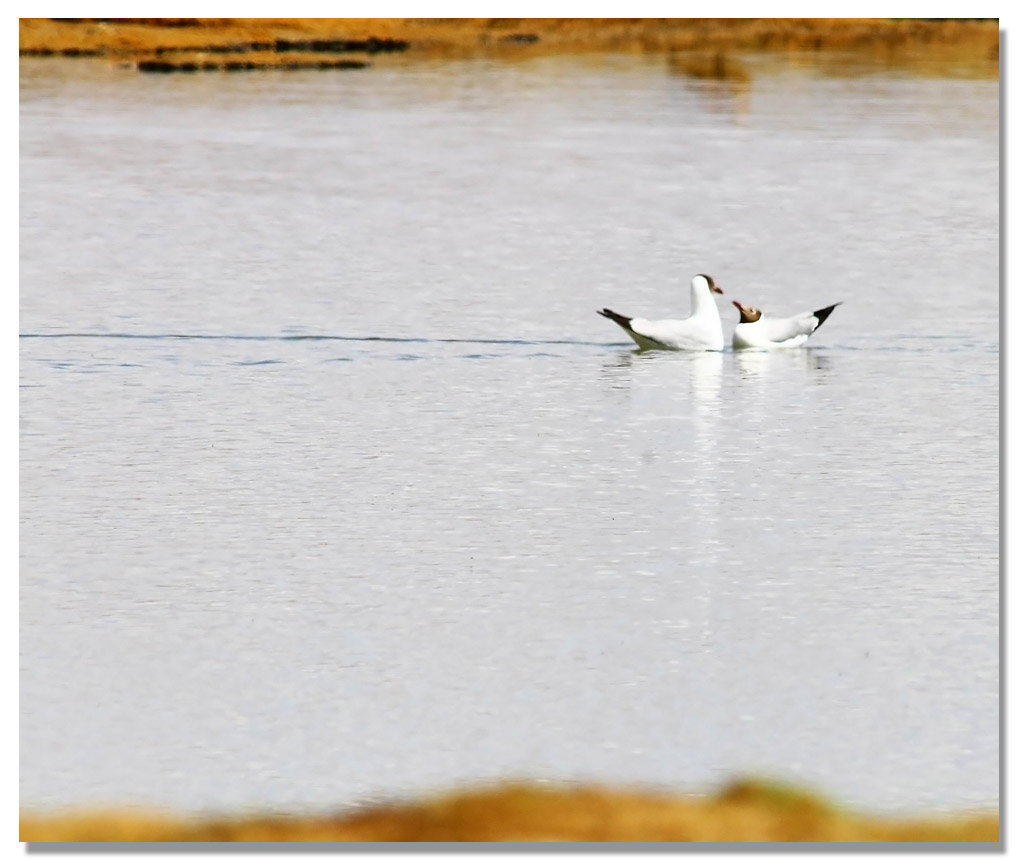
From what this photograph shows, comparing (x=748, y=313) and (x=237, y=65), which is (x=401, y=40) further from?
(x=748, y=313)

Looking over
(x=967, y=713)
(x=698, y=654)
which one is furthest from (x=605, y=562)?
(x=967, y=713)

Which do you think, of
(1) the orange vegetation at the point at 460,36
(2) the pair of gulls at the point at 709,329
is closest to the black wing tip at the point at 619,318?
(2) the pair of gulls at the point at 709,329

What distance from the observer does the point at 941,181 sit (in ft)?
74.4

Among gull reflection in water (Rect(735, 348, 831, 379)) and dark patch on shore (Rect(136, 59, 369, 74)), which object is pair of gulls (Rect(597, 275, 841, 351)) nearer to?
gull reflection in water (Rect(735, 348, 831, 379))

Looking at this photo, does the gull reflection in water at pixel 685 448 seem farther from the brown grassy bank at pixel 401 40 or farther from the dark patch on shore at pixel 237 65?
the dark patch on shore at pixel 237 65

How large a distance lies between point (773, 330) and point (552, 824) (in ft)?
30.6

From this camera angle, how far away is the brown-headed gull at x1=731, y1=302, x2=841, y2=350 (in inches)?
643

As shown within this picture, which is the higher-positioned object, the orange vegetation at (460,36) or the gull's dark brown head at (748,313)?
the orange vegetation at (460,36)

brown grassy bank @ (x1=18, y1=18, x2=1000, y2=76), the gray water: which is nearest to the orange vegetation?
brown grassy bank @ (x1=18, y1=18, x2=1000, y2=76)

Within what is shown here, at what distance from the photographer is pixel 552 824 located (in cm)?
750

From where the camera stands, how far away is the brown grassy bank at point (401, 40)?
2661cm

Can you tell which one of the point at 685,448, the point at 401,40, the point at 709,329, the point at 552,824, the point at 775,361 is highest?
the point at 552,824

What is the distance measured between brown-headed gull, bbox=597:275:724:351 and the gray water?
0.54ft

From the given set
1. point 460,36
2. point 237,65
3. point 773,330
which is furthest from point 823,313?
point 460,36
